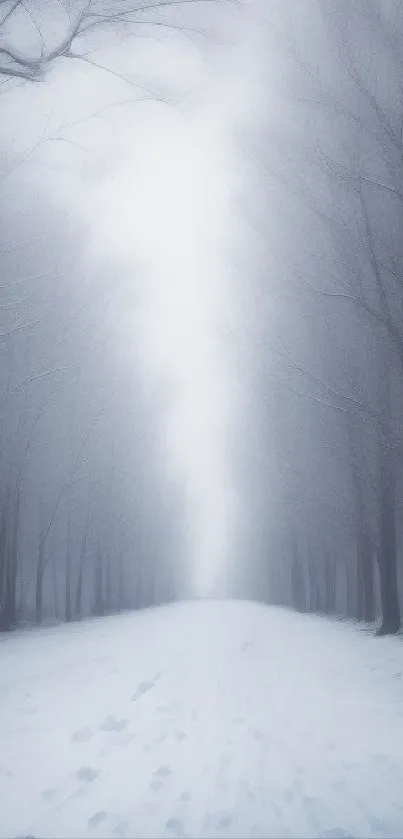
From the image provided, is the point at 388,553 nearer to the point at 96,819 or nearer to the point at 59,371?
the point at 59,371

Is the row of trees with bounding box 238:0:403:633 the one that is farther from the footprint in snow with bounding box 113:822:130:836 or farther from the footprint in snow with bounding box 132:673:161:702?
the footprint in snow with bounding box 113:822:130:836

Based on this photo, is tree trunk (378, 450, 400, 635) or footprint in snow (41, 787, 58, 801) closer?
footprint in snow (41, 787, 58, 801)

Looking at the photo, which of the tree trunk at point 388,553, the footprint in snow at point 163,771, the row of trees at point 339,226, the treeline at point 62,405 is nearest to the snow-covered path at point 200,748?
the footprint in snow at point 163,771

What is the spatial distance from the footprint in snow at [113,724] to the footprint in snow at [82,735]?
14cm

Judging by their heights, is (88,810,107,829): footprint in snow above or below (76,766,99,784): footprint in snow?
above

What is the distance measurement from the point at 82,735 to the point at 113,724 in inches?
15.0

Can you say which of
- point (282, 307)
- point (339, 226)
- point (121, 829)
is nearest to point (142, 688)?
point (121, 829)

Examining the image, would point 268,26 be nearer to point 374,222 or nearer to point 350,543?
point 374,222

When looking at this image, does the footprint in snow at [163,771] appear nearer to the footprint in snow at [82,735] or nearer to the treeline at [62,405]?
the footprint in snow at [82,735]

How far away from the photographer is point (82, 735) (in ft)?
14.6

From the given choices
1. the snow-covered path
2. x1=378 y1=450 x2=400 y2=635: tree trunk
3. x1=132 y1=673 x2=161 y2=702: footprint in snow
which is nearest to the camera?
the snow-covered path

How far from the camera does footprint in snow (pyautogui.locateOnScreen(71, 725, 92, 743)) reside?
4359 mm

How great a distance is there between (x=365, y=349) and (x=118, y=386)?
10.6 meters

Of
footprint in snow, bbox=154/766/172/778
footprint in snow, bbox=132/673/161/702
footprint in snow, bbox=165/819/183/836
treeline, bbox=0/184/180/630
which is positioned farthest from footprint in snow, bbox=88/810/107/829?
treeline, bbox=0/184/180/630
